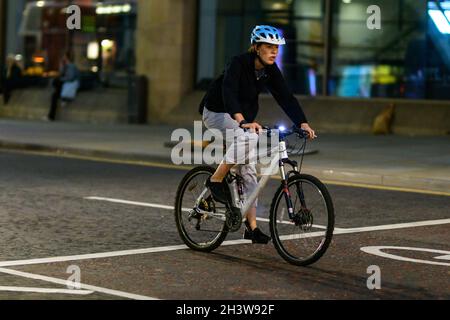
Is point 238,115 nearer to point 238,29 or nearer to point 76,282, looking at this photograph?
point 76,282

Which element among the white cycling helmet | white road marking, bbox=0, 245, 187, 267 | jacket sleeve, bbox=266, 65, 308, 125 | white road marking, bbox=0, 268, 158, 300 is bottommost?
white road marking, bbox=0, 245, 187, 267

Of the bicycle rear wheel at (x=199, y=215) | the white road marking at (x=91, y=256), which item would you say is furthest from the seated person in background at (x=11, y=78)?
the white road marking at (x=91, y=256)

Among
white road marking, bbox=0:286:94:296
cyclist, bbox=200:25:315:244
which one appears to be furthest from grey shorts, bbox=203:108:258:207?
white road marking, bbox=0:286:94:296

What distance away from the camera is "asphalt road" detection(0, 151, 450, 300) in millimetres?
7506

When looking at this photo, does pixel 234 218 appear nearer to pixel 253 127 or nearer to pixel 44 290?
pixel 253 127

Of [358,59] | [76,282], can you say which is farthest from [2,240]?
[358,59]

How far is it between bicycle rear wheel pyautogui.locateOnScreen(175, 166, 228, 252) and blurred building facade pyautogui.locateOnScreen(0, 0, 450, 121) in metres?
13.9

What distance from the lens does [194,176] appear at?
933 cm

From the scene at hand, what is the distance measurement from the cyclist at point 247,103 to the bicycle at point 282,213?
0.11 m

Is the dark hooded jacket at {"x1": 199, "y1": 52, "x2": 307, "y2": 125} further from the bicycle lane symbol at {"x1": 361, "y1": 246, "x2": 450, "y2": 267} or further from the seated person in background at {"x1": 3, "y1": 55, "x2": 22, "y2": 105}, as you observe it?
the seated person in background at {"x1": 3, "y1": 55, "x2": 22, "y2": 105}

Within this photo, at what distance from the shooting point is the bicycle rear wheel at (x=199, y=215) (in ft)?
29.9

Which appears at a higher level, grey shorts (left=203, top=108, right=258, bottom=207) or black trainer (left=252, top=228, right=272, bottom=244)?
grey shorts (left=203, top=108, right=258, bottom=207)

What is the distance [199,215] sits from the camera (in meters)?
9.29

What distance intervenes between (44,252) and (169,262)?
3.60ft
